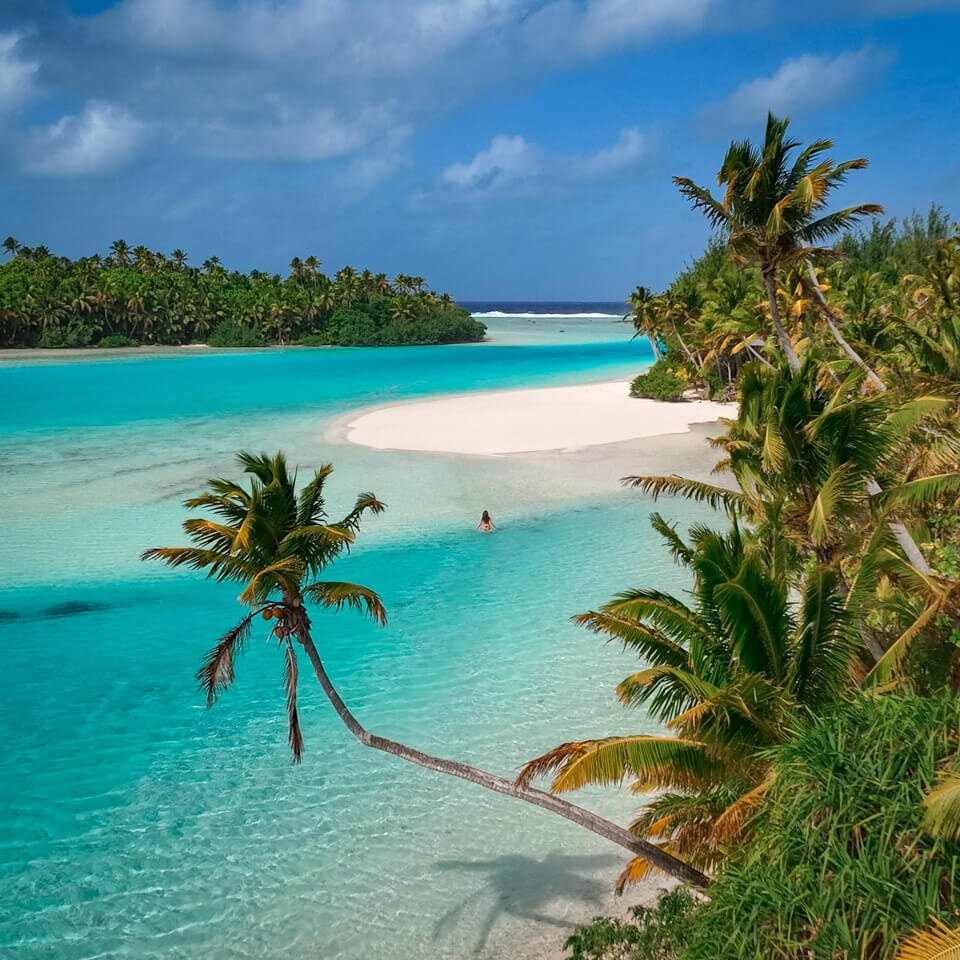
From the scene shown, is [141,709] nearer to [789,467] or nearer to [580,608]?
[580,608]

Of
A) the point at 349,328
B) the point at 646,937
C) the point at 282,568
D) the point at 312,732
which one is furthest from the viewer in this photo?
the point at 349,328

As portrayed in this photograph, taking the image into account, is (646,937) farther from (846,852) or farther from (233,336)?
(233,336)

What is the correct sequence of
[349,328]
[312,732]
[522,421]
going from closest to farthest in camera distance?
[312,732] → [522,421] → [349,328]

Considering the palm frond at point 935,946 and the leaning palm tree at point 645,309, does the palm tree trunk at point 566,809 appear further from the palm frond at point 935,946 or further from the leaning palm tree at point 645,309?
the leaning palm tree at point 645,309

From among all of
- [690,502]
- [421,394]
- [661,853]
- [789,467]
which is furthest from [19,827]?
[421,394]

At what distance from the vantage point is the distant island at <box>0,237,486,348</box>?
99312 mm

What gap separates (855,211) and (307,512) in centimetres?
1291

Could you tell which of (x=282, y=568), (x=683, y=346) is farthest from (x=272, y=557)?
(x=683, y=346)

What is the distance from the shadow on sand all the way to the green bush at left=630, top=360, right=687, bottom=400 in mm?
46795

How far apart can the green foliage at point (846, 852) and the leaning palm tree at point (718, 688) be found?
57 cm

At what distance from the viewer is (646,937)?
312 inches

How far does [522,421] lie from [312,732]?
3449 centimetres

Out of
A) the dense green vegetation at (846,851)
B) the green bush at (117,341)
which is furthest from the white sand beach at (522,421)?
the green bush at (117,341)

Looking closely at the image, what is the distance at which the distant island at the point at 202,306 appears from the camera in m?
99.3
